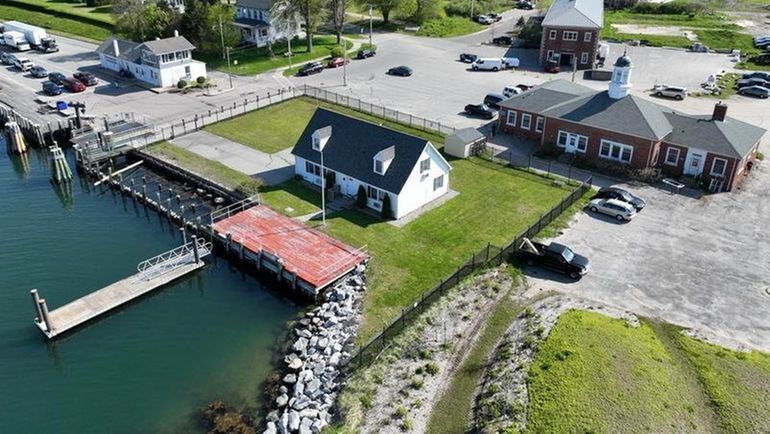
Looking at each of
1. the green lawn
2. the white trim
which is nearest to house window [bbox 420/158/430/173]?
the white trim

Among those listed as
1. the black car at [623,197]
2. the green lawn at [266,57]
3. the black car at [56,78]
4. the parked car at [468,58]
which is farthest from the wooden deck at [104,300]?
the parked car at [468,58]

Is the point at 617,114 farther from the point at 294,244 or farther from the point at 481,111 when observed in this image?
the point at 294,244

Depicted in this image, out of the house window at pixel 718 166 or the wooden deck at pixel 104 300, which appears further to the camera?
the house window at pixel 718 166


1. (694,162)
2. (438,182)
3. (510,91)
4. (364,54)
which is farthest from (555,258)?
(364,54)

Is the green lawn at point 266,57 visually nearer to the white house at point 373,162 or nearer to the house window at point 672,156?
the white house at point 373,162

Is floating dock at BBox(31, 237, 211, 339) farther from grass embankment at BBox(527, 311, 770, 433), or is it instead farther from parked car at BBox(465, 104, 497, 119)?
parked car at BBox(465, 104, 497, 119)

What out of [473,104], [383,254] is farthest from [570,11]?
[383,254]
